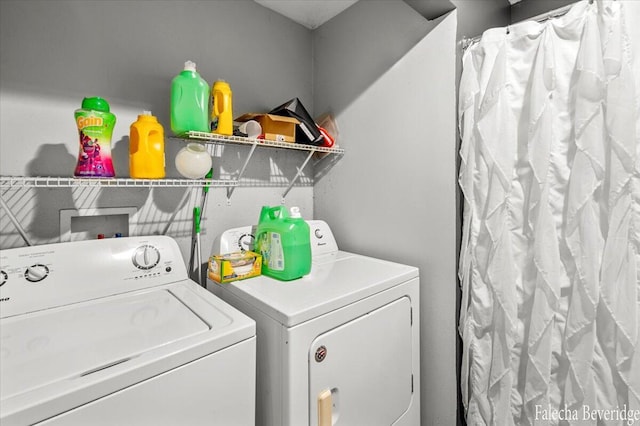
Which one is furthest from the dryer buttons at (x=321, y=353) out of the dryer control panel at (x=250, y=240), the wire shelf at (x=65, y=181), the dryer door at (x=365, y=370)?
the wire shelf at (x=65, y=181)

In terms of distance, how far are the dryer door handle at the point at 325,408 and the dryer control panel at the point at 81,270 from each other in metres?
0.87

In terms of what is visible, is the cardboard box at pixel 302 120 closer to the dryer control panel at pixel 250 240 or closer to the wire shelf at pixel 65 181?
the dryer control panel at pixel 250 240

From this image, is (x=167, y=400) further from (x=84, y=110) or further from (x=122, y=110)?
(x=122, y=110)

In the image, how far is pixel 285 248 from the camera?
152 cm

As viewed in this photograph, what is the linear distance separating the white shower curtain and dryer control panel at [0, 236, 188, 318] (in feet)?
5.05

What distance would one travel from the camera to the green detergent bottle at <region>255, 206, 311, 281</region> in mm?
1518

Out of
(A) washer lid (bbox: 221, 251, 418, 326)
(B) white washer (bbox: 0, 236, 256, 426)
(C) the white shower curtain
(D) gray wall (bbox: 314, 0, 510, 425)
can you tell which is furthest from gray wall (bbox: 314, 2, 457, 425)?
(B) white washer (bbox: 0, 236, 256, 426)

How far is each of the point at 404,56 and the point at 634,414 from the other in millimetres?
1972

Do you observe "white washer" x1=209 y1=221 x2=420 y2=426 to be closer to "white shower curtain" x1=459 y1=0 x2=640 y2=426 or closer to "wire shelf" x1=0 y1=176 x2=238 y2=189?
"white shower curtain" x1=459 y1=0 x2=640 y2=426

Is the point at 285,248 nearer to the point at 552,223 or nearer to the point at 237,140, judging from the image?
the point at 237,140

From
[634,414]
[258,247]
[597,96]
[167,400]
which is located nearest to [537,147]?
[597,96]

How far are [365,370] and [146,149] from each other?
142 cm

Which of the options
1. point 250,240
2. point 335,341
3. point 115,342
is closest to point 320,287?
point 335,341

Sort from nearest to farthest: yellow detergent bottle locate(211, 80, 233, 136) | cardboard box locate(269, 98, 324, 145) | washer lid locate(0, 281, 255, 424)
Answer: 1. washer lid locate(0, 281, 255, 424)
2. yellow detergent bottle locate(211, 80, 233, 136)
3. cardboard box locate(269, 98, 324, 145)
